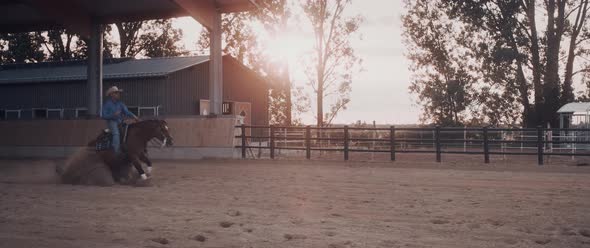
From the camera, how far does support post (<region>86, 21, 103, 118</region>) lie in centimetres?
2188

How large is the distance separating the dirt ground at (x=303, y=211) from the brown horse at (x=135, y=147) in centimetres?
64

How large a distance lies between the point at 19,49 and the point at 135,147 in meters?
39.1

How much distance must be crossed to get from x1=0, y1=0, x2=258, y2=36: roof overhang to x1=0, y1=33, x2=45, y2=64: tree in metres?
24.9

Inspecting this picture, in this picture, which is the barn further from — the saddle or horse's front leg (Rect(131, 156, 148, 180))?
horse's front leg (Rect(131, 156, 148, 180))

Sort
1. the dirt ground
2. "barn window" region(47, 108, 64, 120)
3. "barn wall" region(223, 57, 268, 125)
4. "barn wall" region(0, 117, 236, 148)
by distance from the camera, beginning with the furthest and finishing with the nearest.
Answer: "barn wall" region(223, 57, 268, 125), "barn window" region(47, 108, 64, 120), "barn wall" region(0, 117, 236, 148), the dirt ground

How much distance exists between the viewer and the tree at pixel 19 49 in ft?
152

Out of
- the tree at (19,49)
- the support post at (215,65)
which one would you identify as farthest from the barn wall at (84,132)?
the tree at (19,49)

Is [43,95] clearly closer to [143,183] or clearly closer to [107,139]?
[107,139]

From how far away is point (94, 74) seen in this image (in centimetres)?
2211

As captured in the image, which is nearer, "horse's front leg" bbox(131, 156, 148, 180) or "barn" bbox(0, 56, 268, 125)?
"horse's front leg" bbox(131, 156, 148, 180)

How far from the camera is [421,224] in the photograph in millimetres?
7391

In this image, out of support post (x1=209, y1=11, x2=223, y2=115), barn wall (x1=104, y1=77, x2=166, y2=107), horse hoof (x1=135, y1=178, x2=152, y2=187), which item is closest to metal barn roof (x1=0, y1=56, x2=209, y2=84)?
barn wall (x1=104, y1=77, x2=166, y2=107)

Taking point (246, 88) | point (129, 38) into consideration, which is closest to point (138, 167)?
point (246, 88)

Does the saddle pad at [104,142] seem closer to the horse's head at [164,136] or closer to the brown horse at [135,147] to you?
the brown horse at [135,147]
